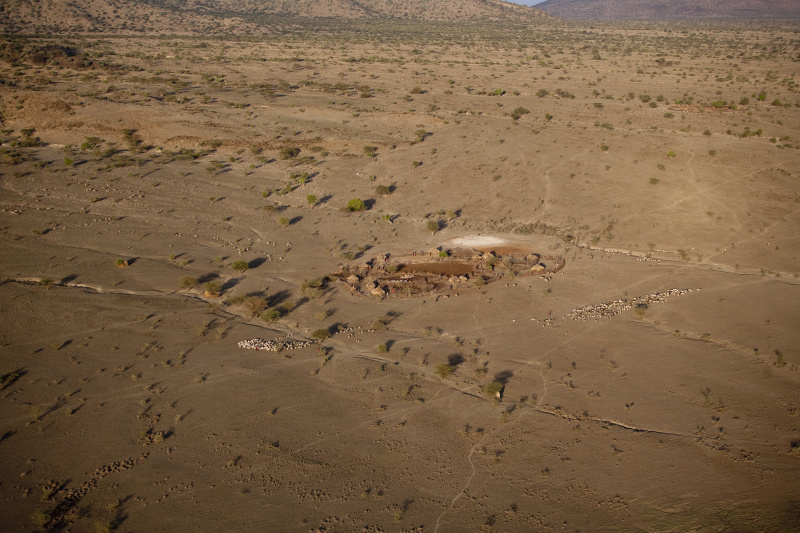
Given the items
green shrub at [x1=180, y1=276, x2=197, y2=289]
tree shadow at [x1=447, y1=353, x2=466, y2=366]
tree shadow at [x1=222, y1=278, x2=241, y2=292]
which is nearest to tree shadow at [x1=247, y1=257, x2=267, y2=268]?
tree shadow at [x1=222, y1=278, x2=241, y2=292]

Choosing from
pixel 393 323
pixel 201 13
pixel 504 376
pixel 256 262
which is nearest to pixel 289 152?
pixel 256 262

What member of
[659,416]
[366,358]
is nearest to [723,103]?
[659,416]

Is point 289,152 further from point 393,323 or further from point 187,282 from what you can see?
point 393,323

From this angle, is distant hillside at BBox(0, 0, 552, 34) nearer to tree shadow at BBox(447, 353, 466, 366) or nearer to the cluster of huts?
the cluster of huts

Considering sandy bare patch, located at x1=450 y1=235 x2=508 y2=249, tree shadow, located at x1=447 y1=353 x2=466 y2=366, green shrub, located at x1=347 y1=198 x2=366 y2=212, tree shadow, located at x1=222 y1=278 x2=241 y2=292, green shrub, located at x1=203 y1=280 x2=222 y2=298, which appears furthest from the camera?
green shrub, located at x1=347 y1=198 x2=366 y2=212

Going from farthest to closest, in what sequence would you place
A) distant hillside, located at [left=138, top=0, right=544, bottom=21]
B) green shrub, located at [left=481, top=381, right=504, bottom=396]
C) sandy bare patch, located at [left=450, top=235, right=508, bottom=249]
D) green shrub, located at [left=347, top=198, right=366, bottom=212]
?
distant hillside, located at [left=138, top=0, right=544, bottom=21]
green shrub, located at [left=347, top=198, right=366, bottom=212]
sandy bare patch, located at [left=450, top=235, right=508, bottom=249]
green shrub, located at [left=481, top=381, right=504, bottom=396]

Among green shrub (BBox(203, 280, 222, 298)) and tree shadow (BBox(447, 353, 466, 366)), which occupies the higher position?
green shrub (BBox(203, 280, 222, 298))
